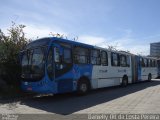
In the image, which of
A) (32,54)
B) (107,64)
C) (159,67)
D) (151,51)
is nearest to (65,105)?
(32,54)

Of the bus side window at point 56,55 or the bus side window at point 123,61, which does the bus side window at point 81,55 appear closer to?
the bus side window at point 56,55

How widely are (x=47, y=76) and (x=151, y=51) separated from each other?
80.6 m

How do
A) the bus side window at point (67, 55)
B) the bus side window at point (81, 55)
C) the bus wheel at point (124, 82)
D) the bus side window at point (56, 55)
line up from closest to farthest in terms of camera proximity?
the bus side window at point (56, 55), the bus side window at point (67, 55), the bus side window at point (81, 55), the bus wheel at point (124, 82)

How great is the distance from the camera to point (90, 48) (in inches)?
573

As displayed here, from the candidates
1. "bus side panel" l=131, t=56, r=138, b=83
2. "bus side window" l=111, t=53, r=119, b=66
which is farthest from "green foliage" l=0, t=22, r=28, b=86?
"bus side panel" l=131, t=56, r=138, b=83

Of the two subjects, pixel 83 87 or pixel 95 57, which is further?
pixel 95 57

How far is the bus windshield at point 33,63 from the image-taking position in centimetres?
1152

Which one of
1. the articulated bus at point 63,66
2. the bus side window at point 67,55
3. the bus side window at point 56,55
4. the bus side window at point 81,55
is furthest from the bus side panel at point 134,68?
the bus side window at point 56,55

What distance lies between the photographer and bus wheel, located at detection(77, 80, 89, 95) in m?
13.3

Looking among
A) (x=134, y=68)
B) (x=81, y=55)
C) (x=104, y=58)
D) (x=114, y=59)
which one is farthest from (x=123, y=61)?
(x=81, y=55)

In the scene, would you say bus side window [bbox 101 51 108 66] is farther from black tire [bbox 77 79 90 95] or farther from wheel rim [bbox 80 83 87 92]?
wheel rim [bbox 80 83 87 92]

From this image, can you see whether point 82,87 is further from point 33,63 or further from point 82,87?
point 33,63

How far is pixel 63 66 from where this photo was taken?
39.8 feet

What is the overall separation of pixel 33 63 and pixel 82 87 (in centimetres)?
324
